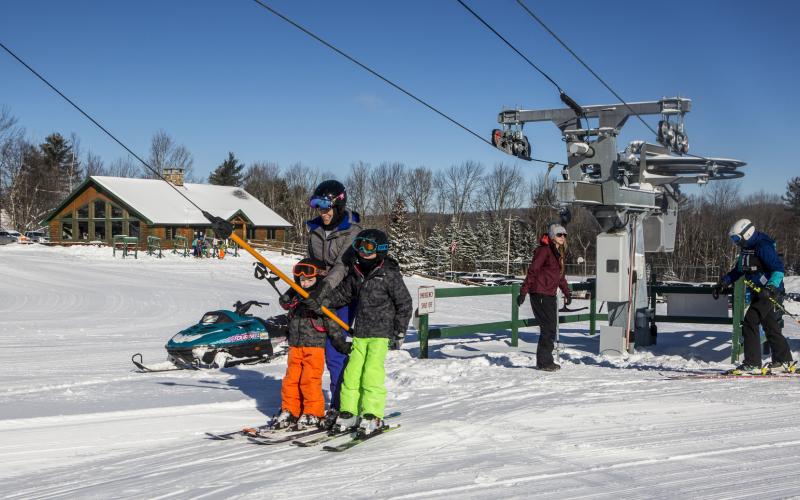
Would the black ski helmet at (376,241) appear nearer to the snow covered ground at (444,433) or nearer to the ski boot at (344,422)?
the ski boot at (344,422)

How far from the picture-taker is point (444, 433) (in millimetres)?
5977

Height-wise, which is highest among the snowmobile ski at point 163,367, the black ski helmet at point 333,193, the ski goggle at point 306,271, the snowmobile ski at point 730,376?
the black ski helmet at point 333,193

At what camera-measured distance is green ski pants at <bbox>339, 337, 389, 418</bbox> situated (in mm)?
5914

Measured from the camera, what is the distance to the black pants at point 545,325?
970 cm

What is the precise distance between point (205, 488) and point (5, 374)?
7302 mm

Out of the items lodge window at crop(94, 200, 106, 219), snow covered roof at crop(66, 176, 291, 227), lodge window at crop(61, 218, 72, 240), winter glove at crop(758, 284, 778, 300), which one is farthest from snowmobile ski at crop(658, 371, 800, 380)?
lodge window at crop(61, 218, 72, 240)

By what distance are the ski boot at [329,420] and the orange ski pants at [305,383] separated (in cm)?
4

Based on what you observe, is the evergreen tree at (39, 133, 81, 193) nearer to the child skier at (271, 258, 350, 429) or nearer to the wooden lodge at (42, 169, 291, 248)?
the wooden lodge at (42, 169, 291, 248)

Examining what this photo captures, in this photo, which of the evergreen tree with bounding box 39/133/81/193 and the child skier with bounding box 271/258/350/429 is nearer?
the child skier with bounding box 271/258/350/429

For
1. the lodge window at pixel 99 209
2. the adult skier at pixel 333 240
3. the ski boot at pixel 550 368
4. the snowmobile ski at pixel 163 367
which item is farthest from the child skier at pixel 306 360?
the lodge window at pixel 99 209

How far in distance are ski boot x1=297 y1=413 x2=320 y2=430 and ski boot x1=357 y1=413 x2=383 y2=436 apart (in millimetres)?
427

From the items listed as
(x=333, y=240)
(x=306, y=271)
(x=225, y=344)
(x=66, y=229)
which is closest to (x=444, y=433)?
(x=306, y=271)

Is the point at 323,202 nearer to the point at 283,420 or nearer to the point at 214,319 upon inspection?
the point at 283,420

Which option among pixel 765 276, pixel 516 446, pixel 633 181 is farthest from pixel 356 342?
pixel 633 181
